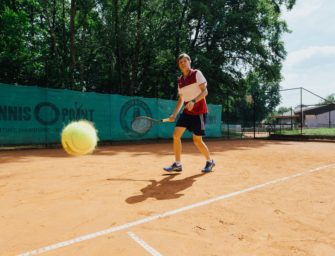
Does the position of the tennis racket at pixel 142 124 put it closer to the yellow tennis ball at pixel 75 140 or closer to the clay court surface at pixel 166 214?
the clay court surface at pixel 166 214

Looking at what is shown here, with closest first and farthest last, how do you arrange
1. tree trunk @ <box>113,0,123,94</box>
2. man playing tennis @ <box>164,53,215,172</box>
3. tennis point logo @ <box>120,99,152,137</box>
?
man playing tennis @ <box>164,53,215,172</box>
tennis point logo @ <box>120,99,152,137</box>
tree trunk @ <box>113,0,123,94</box>

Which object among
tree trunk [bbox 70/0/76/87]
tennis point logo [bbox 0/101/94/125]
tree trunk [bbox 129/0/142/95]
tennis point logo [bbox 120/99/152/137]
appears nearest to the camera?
tennis point logo [bbox 0/101/94/125]

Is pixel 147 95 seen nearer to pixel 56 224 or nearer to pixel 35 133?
pixel 35 133

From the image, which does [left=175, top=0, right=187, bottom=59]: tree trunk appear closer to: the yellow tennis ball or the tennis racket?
the tennis racket

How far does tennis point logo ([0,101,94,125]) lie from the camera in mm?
9719

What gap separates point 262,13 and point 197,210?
2309 centimetres

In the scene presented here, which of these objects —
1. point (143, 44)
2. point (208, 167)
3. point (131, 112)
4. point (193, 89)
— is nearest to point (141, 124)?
point (193, 89)

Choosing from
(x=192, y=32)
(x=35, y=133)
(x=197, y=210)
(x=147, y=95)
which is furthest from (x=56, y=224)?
(x=192, y=32)

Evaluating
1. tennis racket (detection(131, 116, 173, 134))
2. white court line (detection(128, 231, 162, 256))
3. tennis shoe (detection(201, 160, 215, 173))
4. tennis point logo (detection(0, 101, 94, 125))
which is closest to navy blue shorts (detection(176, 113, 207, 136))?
tennis shoe (detection(201, 160, 215, 173))

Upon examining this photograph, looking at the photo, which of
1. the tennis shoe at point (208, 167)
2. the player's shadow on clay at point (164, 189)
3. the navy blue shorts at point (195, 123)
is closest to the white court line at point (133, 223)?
the player's shadow on clay at point (164, 189)

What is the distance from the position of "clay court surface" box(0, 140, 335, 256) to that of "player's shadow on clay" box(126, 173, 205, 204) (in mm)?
13

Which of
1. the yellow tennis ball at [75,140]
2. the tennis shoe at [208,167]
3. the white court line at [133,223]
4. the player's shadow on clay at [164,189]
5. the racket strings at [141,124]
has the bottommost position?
the white court line at [133,223]

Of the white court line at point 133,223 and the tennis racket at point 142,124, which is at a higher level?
the tennis racket at point 142,124

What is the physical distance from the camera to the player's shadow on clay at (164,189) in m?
3.65
